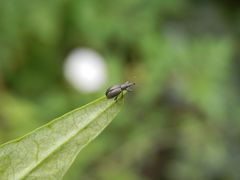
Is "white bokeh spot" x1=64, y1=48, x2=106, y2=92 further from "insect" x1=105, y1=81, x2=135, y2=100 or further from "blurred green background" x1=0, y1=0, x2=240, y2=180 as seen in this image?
"insect" x1=105, y1=81, x2=135, y2=100

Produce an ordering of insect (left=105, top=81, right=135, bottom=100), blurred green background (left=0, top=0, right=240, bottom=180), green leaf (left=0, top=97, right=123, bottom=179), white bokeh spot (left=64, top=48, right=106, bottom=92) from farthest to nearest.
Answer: white bokeh spot (left=64, top=48, right=106, bottom=92)
blurred green background (left=0, top=0, right=240, bottom=180)
insect (left=105, top=81, right=135, bottom=100)
green leaf (left=0, top=97, right=123, bottom=179)

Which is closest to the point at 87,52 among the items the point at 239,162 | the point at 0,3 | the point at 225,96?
the point at 0,3

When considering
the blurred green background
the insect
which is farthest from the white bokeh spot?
the insect

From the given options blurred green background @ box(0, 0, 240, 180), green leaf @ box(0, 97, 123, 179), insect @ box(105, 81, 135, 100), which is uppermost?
blurred green background @ box(0, 0, 240, 180)

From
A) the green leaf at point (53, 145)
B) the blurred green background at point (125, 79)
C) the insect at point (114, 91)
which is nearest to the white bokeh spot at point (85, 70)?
the blurred green background at point (125, 79)

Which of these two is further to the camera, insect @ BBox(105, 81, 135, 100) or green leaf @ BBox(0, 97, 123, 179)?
insect @ BBox(105, 81, 135, 100)

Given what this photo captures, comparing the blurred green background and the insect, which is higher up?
the blurred green background
